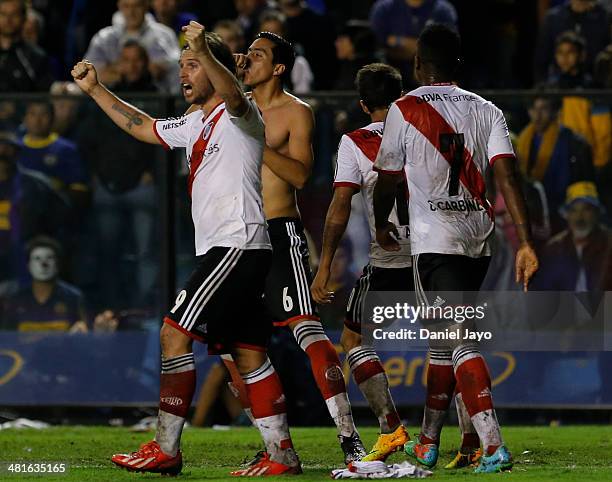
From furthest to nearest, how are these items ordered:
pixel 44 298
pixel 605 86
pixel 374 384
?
pixel 605 86 → pixel 44 298 → pixel 374 384

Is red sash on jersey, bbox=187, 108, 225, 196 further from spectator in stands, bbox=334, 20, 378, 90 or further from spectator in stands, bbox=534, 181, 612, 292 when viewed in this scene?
spectator in stands, bbox=334, 20, 378, 90

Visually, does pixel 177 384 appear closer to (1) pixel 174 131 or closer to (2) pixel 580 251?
(1) pixel 174 131

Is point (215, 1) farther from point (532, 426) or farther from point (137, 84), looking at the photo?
point (532, 426)

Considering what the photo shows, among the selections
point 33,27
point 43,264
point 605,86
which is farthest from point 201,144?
point 33,27

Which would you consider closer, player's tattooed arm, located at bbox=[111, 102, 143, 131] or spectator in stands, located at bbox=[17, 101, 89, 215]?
player's tattooed arm, located at bbox=[111, 102, 143, 131]

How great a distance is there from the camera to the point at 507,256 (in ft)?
38.3

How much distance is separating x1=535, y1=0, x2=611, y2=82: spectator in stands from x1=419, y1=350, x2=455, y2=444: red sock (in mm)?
5660

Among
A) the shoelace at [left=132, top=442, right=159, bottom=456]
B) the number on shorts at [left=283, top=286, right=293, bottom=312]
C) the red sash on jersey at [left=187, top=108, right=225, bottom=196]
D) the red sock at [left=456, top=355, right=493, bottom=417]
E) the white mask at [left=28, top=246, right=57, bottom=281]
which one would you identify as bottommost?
the shoelace at [left=132, top=442, right=159, bottom=456]

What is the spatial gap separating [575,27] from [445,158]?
5.94m

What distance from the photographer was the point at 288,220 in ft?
27.9

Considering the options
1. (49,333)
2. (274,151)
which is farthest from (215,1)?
(274,151)

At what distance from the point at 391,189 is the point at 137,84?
4.97 m

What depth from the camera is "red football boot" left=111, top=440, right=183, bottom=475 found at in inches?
296

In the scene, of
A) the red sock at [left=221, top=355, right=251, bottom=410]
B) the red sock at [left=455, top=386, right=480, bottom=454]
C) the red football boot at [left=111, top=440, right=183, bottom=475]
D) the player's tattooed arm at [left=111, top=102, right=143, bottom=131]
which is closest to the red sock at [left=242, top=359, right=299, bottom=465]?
the red football boot at [left=111, top=440, right=183, bottom=475]
